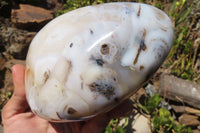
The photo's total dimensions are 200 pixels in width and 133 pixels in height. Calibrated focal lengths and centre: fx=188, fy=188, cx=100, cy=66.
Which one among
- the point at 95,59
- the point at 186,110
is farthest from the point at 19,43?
the point at 186,110

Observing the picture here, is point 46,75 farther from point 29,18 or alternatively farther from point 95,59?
point 29,18

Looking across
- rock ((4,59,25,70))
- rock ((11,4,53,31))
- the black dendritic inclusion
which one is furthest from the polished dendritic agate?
rock ((11,4,53,31))

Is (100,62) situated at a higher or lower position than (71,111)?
higher

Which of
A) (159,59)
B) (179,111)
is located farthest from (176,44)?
(159,59)

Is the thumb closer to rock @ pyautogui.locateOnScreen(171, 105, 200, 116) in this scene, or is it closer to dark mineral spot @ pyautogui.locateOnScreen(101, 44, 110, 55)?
dark mineral spot @ pyautogui.locateOnScreen(101, 44, 110, 55)

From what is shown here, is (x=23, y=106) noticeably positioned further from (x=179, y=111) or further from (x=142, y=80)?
(x=179, y=111)

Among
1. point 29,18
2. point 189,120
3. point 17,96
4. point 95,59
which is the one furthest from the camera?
point 29,18
